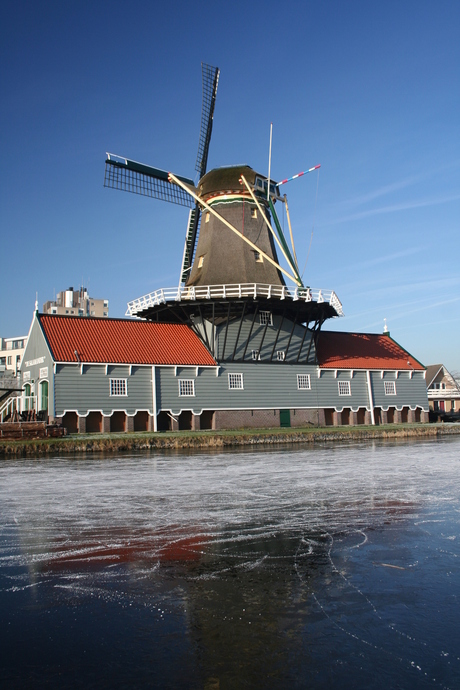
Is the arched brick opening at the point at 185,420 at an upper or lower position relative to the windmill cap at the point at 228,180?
lower

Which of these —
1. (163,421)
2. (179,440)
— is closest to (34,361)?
(163,421)

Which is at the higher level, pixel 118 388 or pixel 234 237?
pixel 234 237

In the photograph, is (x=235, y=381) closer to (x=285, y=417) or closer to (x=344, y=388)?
(x=285, y=417)

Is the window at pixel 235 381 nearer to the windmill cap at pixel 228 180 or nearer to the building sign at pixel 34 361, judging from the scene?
the building sign at pixel 34 361

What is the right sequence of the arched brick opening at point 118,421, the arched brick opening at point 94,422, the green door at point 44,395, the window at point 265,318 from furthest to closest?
the window at point 265,318, the arched brick opening at point 118,421, the arched brick opening at point 94,422, the green door at point 44,395

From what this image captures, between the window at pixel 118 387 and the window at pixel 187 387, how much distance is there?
3.17m

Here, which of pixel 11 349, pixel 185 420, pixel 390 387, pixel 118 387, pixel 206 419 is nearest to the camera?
pixel 118 387

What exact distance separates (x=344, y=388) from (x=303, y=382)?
11.0ft

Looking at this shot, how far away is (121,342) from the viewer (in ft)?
99.9

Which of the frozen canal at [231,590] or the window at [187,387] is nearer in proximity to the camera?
the frozen canal at [231,590]

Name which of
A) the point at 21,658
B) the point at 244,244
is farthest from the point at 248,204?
the point at 21,658

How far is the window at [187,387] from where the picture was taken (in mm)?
30780

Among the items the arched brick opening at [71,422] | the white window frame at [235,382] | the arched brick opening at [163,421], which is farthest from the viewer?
the white window frame at [235,382]

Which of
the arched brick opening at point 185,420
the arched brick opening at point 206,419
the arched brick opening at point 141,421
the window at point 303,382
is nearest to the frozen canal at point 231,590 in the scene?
the arched brick opening at point 141,421
